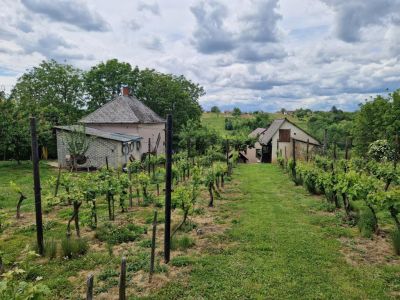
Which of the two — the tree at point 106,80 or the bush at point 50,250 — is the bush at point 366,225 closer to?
the bush at point 50,250

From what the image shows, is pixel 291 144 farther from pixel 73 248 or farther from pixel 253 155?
pixel 73 248

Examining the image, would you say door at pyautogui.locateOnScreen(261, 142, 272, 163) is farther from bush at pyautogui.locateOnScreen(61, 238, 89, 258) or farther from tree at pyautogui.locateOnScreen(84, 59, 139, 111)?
bush at pyautogui.locateOnScreen(61, 238, 89, 258)

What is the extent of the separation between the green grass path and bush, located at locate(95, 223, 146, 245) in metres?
2.41

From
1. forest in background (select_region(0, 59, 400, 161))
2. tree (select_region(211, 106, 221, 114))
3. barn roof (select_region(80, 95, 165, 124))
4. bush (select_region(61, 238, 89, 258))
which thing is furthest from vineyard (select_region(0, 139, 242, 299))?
tree (select_region(211, 106, 221, 114))

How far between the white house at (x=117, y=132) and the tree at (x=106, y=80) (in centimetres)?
404

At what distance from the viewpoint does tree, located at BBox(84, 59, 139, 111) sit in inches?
1487

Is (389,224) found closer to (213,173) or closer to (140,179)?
(213,173)

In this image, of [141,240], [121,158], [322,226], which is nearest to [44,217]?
[141,240]

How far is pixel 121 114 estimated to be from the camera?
101ft

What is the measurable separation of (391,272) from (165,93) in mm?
34583

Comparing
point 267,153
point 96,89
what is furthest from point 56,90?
point 267,153

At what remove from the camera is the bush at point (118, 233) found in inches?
331

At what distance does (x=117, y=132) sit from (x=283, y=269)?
26119 millimetres

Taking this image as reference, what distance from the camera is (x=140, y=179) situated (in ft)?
40.3
